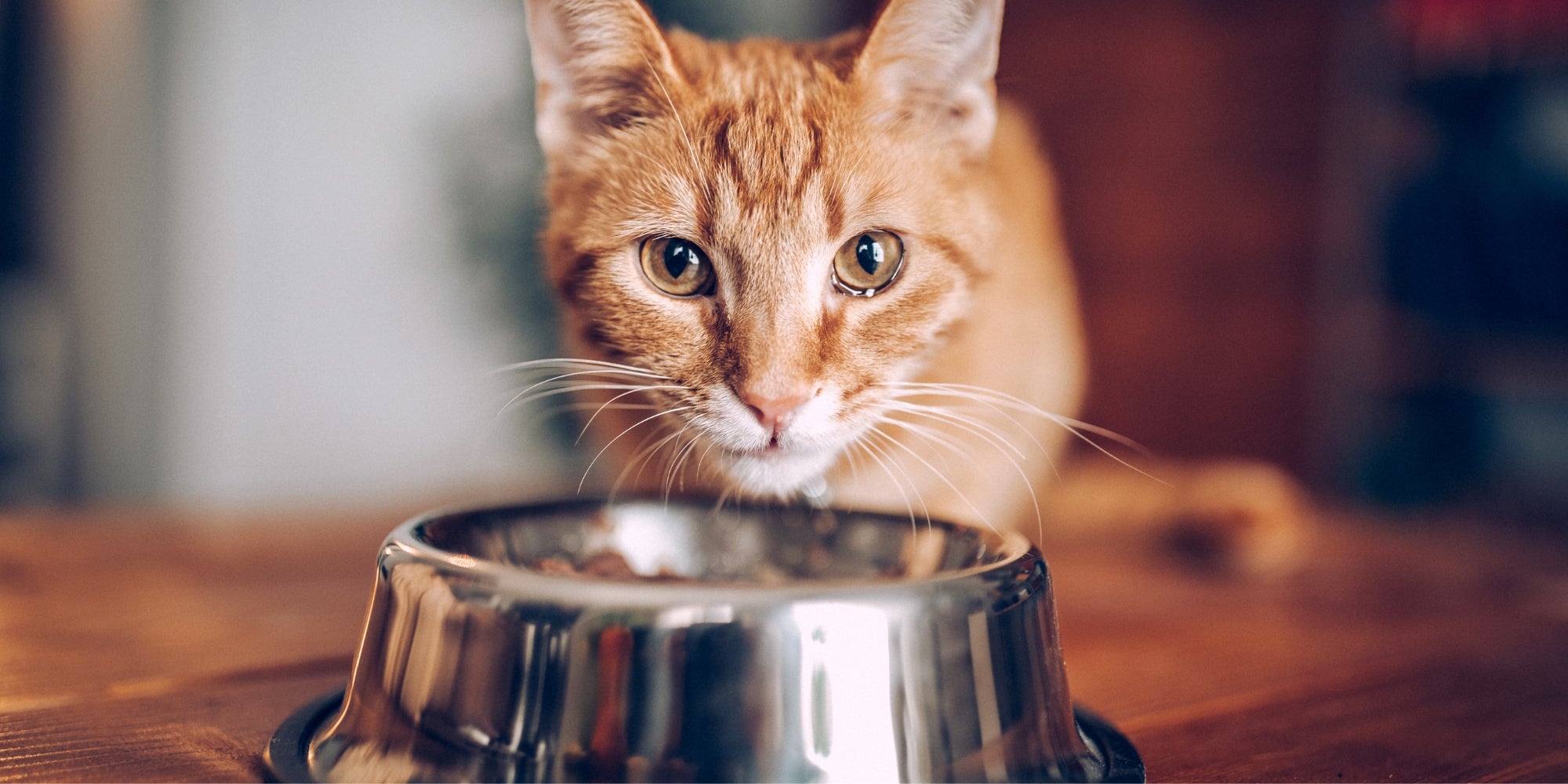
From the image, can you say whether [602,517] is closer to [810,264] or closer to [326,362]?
[810,264]

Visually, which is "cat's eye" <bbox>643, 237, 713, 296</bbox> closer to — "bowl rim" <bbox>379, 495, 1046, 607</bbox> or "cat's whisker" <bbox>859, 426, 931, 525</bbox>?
"cat's whisker" <bbox>859, 426, 931, 525</bbox>

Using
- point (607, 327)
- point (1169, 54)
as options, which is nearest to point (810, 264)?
point (607, 327)

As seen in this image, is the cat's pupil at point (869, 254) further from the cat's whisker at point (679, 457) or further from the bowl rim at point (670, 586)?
the bowl rim at point (670, 586)

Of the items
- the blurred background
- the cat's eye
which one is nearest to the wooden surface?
the cat's eye

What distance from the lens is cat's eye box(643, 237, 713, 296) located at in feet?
2.86

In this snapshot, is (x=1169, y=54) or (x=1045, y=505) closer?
(x=1045, y=505)

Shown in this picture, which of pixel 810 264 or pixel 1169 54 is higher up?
pixel 1169 54

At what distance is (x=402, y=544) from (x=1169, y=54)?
2.72 m

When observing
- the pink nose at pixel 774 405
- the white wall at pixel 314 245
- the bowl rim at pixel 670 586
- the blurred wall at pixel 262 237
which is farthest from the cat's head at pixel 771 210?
the white wall at pixel 314 245

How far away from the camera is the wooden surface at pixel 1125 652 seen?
0.67 meters

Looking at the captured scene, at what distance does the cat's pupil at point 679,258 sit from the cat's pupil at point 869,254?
133mm

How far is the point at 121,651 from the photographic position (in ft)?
2.76

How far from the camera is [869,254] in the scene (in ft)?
2.92

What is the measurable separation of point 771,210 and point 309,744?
49 centimetres
